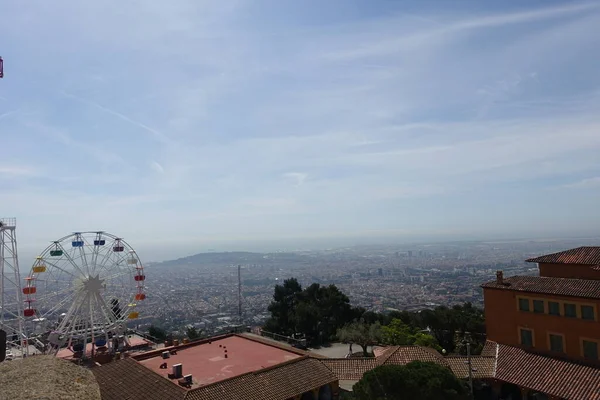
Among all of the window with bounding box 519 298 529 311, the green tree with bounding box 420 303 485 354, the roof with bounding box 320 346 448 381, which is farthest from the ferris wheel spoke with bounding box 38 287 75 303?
the window with bounding box 519 298 529 311

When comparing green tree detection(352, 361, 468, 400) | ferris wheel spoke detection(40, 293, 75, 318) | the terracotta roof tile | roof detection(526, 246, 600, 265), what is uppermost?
roof detection(526, 246, 600, 265)

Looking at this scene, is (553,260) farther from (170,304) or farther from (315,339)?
(170,304)

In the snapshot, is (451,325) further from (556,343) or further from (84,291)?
(84,291)

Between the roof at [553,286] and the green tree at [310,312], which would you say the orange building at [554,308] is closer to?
the roof at [553,286]

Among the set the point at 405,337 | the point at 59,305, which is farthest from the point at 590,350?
the point at 59,305

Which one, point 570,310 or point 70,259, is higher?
point 70,259

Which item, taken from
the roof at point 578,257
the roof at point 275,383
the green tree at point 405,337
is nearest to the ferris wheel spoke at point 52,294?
the roof at point 275,383

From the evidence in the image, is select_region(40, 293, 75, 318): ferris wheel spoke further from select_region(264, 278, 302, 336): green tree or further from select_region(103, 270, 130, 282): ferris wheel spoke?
select_region(264, 278, 302, 336): green tree

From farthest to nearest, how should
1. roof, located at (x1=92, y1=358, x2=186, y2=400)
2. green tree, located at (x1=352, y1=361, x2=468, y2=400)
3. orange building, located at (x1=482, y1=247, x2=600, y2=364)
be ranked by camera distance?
orange building, located at (x1=482, y1=247, x2=600, y2=364), roof, located at (x1=92, y1=358, x2=186, y2=400), green tree, located at (x1=352, y1=361, x2=468, y2=400)
